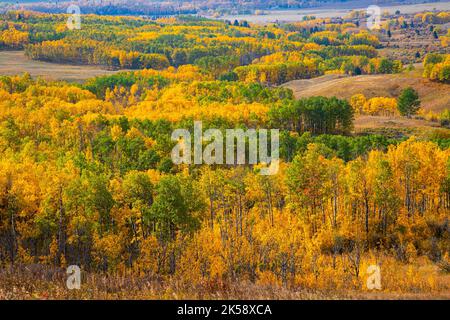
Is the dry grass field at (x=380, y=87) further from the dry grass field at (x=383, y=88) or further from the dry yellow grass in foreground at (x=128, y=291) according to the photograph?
the dry yellow grass in foreground at (x=128, y=291)

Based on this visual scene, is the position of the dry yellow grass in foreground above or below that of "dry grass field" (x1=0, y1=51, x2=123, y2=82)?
above

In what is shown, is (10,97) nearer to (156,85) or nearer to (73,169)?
(156,85)

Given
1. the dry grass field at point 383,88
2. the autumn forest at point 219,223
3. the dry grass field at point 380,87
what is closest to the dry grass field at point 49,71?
the dry grass field at point 380,87

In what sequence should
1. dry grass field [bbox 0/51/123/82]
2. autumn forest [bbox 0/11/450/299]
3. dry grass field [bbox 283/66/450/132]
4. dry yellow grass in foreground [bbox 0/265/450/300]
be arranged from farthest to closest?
dry grass field [bbox 0/51/123/82] < dry grass field [bbox 283/66/450/132] < autumn forest [bbox 0/11/450/299] < dry yellow grass in foreground [bbox 0/265/450/300]

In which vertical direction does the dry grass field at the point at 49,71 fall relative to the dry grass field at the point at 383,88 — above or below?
above

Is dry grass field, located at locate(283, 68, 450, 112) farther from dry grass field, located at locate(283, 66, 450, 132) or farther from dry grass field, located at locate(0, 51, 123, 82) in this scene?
dry grass field, located at locate(0, 51, 123, 82)

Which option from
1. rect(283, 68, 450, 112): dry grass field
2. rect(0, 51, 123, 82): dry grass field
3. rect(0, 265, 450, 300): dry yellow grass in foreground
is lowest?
rect(283, 68, 450, 112): dry grass field

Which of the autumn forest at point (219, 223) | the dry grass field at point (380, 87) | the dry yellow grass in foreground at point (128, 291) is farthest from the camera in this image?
the dry grass field at point (380, 87)

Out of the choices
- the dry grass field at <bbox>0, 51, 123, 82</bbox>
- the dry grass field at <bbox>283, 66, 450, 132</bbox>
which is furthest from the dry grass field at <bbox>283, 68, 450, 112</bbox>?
the dry grass field at <bbox>0, 51, 123, 82</bbox>

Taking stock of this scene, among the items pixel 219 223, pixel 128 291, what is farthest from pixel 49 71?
pixel 128 291

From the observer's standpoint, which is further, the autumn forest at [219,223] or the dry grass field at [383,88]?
the dry grass field at [383,88]
